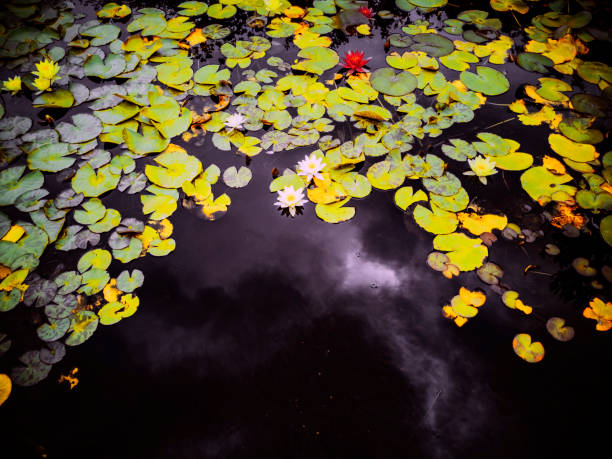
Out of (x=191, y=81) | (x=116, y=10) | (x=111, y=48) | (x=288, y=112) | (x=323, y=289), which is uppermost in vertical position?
(x=116, y=10)

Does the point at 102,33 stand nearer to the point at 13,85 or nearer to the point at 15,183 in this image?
the point at 13,85

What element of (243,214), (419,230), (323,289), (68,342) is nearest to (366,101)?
(419,230)

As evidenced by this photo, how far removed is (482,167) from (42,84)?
397 centimetres

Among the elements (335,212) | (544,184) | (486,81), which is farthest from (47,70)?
(544,184)

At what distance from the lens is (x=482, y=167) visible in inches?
95.0

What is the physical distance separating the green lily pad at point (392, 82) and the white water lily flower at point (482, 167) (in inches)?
37.7

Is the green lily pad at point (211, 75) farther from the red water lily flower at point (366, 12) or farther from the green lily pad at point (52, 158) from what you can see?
the red water lily flower at point (366, 12)

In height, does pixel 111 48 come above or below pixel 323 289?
above

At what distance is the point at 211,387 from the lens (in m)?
1.80

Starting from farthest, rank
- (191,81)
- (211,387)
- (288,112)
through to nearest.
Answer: (191,81)
(288,112)
(211,387)

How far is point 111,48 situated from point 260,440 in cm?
390

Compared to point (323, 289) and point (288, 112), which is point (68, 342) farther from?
point (288, 112)

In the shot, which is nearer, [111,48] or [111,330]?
[111,330]

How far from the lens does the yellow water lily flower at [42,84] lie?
2.93 meters
